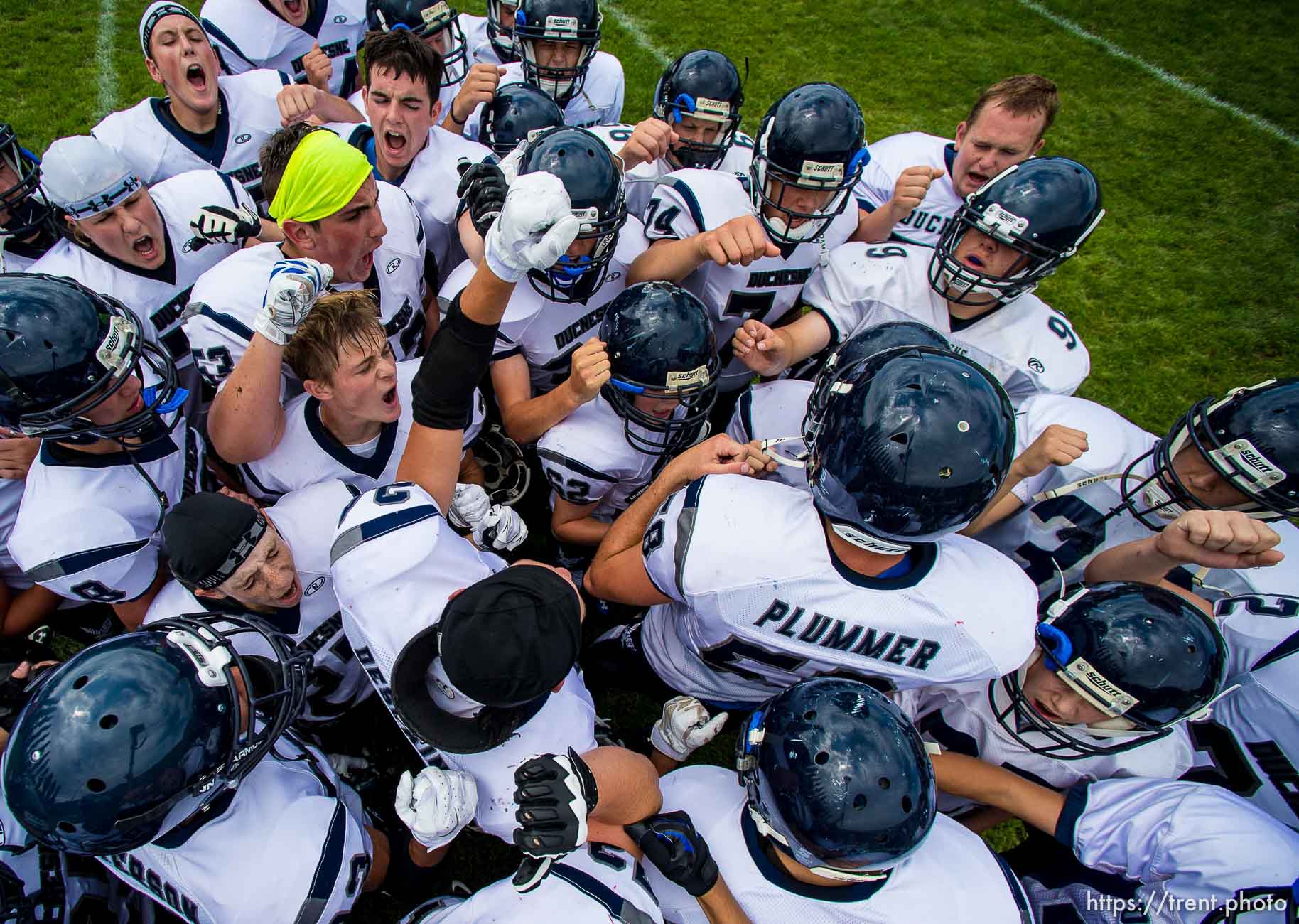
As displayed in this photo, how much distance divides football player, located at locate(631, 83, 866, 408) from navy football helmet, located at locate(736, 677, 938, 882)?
6.22ft

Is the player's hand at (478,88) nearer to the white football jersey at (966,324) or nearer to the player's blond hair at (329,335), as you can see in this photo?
the player's blond hair at (329,335)

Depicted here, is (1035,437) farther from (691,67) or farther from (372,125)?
(372,125)

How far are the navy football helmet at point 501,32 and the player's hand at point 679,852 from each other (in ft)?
15.0

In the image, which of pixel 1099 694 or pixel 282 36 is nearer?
pixel 1099 694

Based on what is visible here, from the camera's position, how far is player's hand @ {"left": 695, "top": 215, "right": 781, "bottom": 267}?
3.04 meters

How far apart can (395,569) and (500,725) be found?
0.57 meters

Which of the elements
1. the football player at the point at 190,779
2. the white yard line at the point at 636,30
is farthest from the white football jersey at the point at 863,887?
the white yard line at the point at 636,30

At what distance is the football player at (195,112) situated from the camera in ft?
13.2

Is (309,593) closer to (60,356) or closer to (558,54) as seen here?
(60,356)

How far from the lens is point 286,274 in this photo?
8.71 feet

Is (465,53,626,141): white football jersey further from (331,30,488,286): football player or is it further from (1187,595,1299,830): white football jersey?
(1187,595,1299,830): white football jersey

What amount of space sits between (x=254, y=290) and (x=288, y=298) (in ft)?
2.05

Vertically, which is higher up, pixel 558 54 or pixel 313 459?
pixel 558 54

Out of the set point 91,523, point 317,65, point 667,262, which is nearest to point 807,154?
point 667,262
